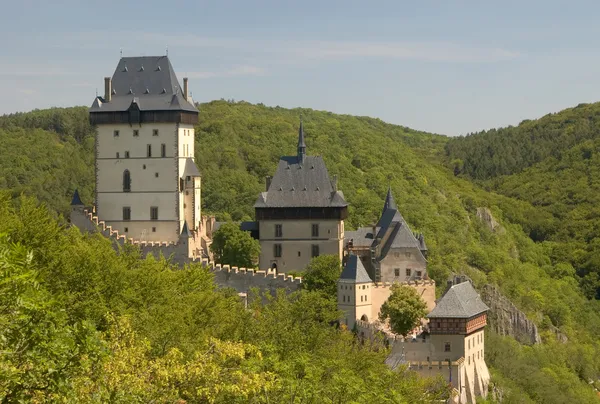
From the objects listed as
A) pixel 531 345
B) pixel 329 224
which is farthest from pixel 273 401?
pixel 531 345

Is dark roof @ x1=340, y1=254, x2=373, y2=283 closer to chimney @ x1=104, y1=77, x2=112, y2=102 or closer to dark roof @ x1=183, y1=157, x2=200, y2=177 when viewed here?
dark roof @ x1=183, y1=157, x2=200, y2=177

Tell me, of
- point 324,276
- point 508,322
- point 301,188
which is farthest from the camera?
point 508,322

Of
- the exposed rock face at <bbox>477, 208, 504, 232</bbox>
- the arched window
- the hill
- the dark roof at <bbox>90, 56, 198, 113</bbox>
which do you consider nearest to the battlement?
the dark roof at <bbox>90, 56, 198, 113</bbox>

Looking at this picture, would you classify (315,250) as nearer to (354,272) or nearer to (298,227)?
(298,227)

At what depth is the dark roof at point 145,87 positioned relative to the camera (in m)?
66.8

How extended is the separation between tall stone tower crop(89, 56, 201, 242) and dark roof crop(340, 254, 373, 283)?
34.8 feet

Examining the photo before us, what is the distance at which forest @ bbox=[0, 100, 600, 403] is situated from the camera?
1222 inches

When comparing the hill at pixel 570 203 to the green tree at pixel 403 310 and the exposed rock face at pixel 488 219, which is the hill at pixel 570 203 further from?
the green tree at pixel 403 310

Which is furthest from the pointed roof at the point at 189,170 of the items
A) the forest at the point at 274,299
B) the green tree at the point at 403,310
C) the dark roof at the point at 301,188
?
the green tree at the point at 403,310

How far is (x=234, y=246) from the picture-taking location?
64.8 meters

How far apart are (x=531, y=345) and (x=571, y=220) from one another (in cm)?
7562

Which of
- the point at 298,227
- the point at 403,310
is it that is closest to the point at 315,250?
the point at 298,227

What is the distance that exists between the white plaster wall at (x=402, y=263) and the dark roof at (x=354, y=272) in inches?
128

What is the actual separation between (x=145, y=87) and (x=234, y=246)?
10492mm
